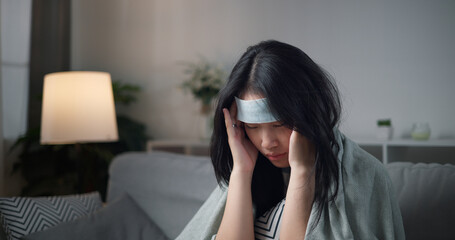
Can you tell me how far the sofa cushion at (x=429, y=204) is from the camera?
121 centimetres

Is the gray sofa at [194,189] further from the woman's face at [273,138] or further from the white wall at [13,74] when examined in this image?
the white wall at [13,74]

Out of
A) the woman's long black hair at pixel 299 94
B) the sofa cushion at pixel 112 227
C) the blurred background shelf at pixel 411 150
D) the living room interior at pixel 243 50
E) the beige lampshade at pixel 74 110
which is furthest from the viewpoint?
the beige lampshade at pixel 74 110

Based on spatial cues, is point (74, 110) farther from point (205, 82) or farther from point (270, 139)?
point (270, 139)

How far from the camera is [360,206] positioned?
1.02 metres

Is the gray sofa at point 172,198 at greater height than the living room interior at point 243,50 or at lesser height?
lesser

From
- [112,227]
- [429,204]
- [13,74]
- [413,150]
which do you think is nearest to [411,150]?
[413,150]

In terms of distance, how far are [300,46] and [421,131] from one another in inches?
29.4

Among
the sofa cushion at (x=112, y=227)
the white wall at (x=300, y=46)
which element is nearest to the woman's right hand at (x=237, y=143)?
the sofa cushion at (x=112, y=227)

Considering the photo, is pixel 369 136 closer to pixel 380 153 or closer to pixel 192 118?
pixel 380 153

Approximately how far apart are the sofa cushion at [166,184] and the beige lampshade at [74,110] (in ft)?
0.83

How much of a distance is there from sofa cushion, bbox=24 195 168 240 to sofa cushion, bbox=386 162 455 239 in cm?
90

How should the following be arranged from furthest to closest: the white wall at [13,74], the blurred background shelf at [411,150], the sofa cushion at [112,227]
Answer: the white wall at [13,74] → the blurred background shelf at [411,150] → the sofa cushion at [112,227]

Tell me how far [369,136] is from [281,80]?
4.60ft

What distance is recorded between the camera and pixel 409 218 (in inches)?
48.8
